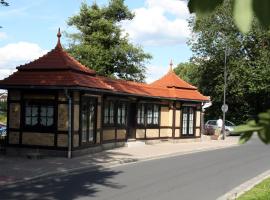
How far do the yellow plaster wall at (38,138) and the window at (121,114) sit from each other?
239 inches

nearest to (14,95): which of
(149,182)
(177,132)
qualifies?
(149,182)

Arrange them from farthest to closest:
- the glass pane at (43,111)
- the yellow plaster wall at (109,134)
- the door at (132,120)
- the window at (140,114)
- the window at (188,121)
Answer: the window at (188,121) → the window at (140,114) → the door at (132,120) → the yellow plaster wall at (109,134) → the glass pane at (43,111)

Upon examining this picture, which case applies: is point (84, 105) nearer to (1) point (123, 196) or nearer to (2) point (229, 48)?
(1) point (123, 196)

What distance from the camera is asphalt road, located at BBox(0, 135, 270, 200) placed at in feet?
42.2

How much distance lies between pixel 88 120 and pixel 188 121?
39.6 feet

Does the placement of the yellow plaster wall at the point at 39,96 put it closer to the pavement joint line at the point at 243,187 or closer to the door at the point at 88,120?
the door at the point at 88,120

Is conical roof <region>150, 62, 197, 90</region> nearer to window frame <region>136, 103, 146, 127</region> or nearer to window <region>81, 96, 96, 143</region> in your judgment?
window frame <region>136, 103, 146, 127</region>

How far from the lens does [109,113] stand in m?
26.5

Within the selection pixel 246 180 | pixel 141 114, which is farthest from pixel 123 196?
pixel 141 114

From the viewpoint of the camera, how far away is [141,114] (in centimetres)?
3023

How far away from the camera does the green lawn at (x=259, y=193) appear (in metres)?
11.7

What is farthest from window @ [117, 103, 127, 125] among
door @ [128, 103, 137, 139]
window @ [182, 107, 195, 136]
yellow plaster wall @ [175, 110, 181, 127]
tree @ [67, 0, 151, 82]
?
tree @ [67, 0, 151, 82]

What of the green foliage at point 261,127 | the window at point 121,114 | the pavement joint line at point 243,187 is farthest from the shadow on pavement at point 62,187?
the green foliage at point 261,127

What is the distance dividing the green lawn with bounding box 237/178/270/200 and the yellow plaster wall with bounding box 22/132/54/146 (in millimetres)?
9897
